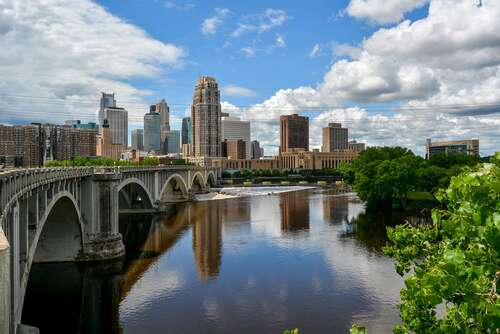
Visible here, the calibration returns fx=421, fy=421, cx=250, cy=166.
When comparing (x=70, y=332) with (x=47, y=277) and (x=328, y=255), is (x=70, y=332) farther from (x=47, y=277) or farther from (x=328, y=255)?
(x=328, y=255)

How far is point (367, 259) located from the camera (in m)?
44.3

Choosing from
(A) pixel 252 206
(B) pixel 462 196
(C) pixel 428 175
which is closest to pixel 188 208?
(A) pixel 252 206

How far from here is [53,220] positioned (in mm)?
42500

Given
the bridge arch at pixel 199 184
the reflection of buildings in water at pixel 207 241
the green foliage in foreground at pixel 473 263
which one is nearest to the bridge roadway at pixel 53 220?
the green foliage in foreground at pixel 473 263

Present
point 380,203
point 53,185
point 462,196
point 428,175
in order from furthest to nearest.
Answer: point 380,203 → point 428,175 → point 53,185 → point 462,196

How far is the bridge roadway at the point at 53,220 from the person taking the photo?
20203 millimetres

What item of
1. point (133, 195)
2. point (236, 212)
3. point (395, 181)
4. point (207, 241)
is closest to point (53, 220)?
point (207, 241)

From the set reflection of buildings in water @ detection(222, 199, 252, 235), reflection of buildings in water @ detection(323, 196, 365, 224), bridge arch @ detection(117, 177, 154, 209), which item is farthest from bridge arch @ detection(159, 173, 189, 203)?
reflection of buildings in water @ detection(323, 196, 365, 224)

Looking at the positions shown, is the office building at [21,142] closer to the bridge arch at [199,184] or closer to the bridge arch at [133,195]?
the bridge arch at [199,184]

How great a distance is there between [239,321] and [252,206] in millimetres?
68305

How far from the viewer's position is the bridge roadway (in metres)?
20.2

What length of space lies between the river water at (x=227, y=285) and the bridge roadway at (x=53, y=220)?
7.47 feet

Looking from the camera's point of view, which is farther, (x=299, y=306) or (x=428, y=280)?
(x=299, y=306)

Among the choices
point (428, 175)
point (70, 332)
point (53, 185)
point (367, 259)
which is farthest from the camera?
point (428, 175)
